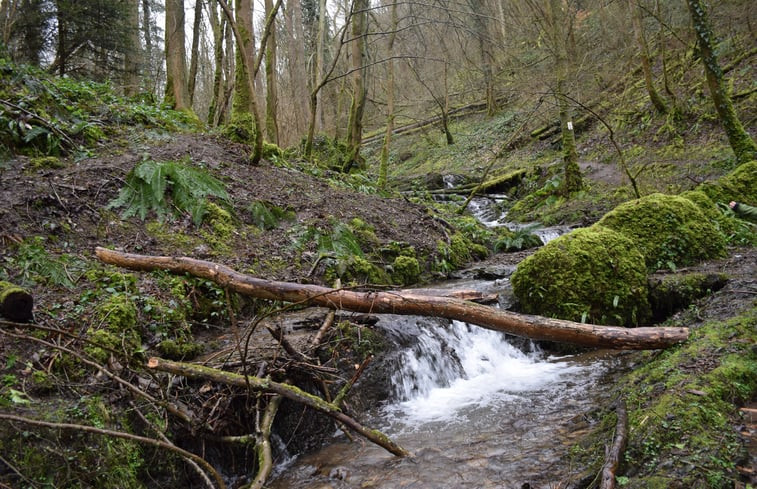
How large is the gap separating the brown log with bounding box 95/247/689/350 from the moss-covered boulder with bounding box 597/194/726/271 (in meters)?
3.31

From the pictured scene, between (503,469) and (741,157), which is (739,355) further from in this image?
(741,157)

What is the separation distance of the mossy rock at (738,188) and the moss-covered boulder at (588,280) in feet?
11.6

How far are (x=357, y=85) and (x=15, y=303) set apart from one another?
12.3 metres

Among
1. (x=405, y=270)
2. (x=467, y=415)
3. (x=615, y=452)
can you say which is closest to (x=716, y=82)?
(x=405, y=270)

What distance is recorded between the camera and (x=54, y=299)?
4.02 m

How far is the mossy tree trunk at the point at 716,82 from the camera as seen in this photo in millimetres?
8969

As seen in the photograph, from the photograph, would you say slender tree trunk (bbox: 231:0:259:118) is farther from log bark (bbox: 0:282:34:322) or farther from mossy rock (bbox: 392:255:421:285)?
log bark (bbox: 0:282:34:322)

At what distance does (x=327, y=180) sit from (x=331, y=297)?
726 cm

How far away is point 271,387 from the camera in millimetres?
3377

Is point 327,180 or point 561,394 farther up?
point 327,180

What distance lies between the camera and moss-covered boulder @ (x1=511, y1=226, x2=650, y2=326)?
583 centimetres

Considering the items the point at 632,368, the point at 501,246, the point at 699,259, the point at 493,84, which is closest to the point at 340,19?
the point at 493,84

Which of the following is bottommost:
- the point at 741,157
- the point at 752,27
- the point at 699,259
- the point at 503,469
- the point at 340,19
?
the point at 503,469

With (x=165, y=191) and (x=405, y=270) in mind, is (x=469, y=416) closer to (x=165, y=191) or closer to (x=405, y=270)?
(x=405, y=270)
